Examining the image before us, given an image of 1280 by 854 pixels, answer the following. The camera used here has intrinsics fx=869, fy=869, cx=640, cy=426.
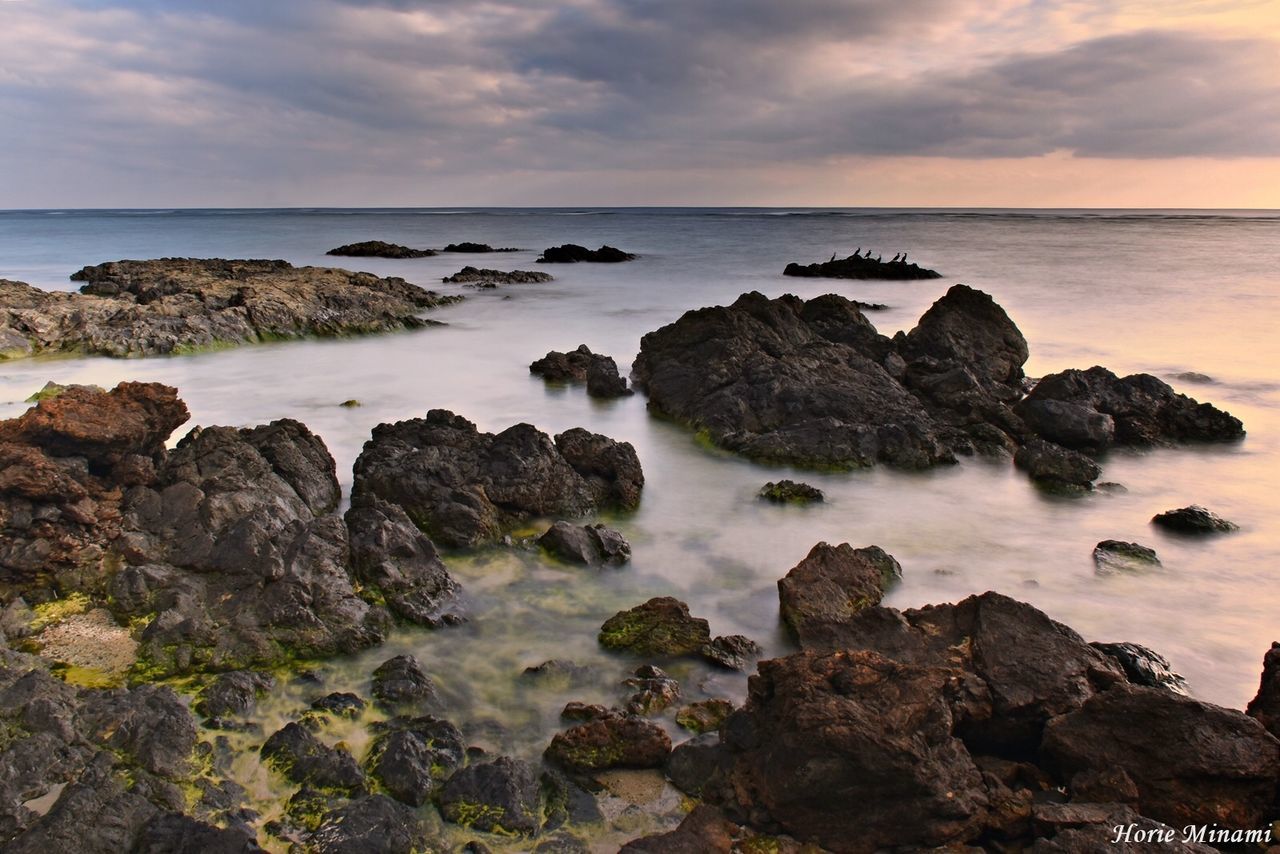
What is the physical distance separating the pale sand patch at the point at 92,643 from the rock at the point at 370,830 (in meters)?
2.11

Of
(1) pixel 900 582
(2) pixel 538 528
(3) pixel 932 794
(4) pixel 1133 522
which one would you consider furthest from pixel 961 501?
(3) pixel 932 794

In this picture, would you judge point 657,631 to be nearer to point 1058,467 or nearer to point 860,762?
point 860,762

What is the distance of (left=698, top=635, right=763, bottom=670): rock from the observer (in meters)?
5.46

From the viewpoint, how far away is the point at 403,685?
4984mm

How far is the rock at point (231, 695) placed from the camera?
15.3ft

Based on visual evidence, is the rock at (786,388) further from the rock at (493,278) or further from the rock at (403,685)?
the rock at (493,278)

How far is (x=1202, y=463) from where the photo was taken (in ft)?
33.9

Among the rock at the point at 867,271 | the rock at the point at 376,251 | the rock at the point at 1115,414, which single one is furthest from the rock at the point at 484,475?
the rock at the point at 376,251

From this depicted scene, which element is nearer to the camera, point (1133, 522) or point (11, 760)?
point (11, 760)

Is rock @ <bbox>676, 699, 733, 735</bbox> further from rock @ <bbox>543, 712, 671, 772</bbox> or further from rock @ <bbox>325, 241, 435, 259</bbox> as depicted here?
rock @ <bbox>325, 241, 435, 259</bbox>

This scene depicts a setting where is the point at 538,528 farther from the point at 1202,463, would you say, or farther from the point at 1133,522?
the point at 1202,463

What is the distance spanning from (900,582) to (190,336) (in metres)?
15.0

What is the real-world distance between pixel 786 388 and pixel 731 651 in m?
6.07

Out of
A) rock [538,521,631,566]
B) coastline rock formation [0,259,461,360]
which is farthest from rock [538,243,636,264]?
rock [538,521,631,566]
